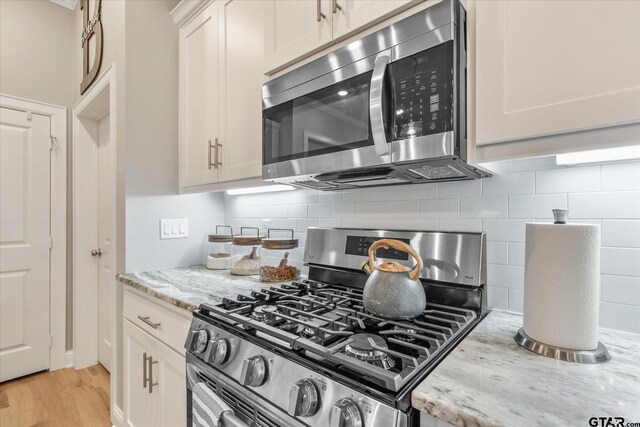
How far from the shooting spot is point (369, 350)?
704 mm

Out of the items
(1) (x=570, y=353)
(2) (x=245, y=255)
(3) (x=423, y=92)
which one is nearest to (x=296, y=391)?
(1) (x=570, y=353)

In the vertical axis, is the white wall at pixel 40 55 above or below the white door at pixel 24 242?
above

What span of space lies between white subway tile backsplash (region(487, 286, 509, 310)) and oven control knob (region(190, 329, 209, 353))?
3.15 ft

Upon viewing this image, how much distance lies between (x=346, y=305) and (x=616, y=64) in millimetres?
930

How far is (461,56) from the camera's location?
84 centimetres

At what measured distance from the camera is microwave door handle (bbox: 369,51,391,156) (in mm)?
936

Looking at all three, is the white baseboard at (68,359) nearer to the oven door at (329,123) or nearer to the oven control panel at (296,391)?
the oven control panel at (296,391)

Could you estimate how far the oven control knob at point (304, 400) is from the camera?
681mm

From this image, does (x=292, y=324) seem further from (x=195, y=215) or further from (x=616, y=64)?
(x=195, y=215)

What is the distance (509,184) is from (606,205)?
251 millimetres

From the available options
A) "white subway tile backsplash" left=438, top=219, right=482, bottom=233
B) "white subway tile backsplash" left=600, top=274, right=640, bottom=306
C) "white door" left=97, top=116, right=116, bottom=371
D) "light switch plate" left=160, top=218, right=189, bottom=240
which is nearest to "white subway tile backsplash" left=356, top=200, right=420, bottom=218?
"white subway tile backsplash" left=438, top=219, right=482, bottom=233

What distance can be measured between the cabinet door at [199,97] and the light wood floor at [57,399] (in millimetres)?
1656

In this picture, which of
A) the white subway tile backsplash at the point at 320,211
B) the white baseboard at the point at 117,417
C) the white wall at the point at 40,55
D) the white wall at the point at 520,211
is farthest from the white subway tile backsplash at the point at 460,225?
the white wall at the point at 40,55

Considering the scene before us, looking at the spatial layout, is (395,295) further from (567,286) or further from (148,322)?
(148,322)
